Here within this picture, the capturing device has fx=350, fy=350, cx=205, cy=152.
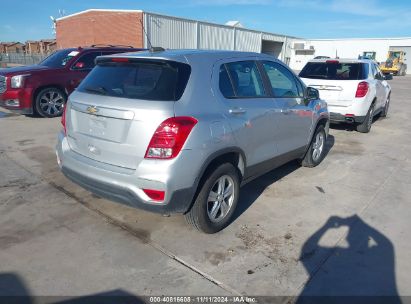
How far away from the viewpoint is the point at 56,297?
260cm

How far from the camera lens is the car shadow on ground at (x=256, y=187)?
4213mm

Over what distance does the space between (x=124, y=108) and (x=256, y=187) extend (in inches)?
97.3

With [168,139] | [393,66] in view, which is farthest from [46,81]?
[393,66]

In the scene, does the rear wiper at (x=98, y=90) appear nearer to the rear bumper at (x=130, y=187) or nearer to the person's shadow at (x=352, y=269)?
the rear bumper at (x=130, y=187)

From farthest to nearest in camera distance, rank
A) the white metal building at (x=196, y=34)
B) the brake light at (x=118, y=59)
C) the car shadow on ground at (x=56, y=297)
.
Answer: the white metal building at (x=196, y=34), the brake light at (x=118, y=59), the car shadow on ground at (x=56, y=297)

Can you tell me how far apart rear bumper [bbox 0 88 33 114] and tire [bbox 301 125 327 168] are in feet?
21.5

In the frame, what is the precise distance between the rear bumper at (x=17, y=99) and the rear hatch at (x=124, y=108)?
222 inches

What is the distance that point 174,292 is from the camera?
8.86ft

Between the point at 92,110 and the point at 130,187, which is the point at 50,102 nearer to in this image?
the point at 92,110

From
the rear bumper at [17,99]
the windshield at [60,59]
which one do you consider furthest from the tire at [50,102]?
the windshield at [60,59]

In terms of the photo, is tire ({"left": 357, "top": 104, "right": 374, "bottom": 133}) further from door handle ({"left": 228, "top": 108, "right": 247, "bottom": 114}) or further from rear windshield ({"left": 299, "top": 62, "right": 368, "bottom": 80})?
door handle ({"left": 228, "top": 108, "right": 247, "bottom": 114})

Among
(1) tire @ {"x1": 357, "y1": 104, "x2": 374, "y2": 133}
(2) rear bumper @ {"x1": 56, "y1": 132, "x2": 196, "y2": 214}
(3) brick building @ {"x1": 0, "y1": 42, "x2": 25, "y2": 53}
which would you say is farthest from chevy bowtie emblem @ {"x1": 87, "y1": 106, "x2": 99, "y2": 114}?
(3) brick building @ {"x1": 0, "y1": 42, "x2": 25, "y2": 53}

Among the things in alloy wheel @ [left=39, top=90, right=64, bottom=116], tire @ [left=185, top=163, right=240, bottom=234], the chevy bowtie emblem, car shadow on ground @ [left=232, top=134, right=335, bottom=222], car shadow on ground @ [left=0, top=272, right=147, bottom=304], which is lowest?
car shadow on ground @ [left=0, top=272, right=147, bottom=304]

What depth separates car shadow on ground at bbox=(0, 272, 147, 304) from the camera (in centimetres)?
256
